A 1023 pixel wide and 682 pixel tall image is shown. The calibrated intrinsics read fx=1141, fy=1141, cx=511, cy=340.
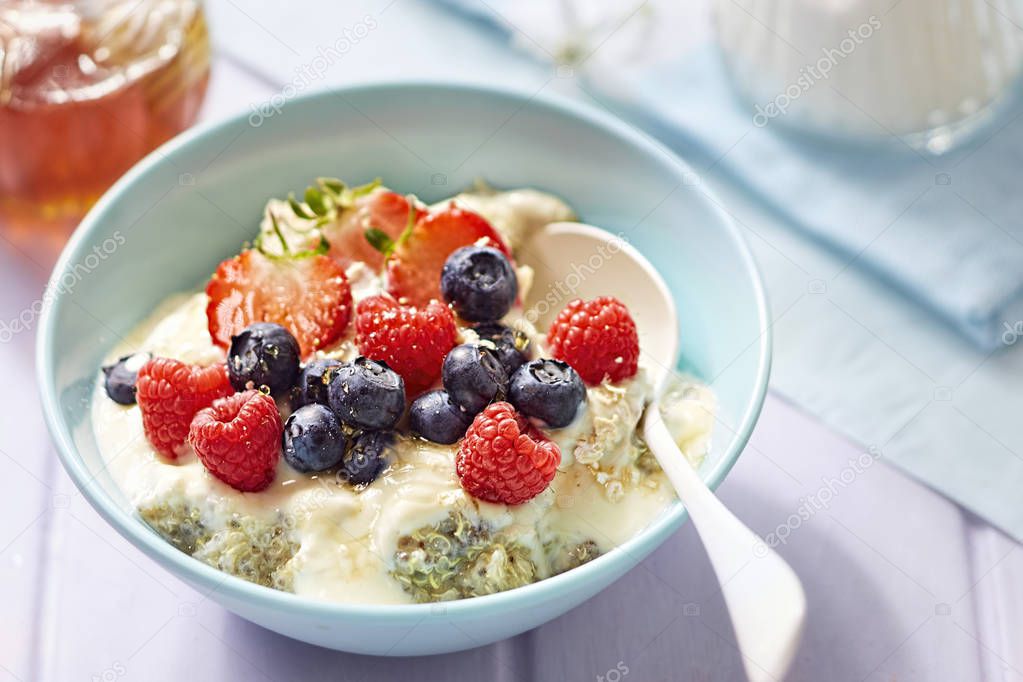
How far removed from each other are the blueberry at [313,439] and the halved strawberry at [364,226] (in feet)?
1.30

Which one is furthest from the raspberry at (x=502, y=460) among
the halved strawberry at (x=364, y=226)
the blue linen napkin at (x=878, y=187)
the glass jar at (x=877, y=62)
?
the glass jar at (x=877, y=62)

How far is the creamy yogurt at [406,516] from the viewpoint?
4.48ft

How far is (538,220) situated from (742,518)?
0.57 m

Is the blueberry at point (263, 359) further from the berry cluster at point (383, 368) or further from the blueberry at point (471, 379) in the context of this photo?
the blueberry at point (471, 379)

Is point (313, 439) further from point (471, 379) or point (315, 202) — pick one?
point (315, 202)

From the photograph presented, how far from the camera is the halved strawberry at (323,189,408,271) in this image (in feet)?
5.70

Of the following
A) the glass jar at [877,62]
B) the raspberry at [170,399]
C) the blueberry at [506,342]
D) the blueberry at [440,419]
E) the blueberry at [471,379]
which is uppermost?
the glass jar at [877,62]

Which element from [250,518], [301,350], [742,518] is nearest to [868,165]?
[742,518]

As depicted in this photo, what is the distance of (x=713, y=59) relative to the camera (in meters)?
2.44

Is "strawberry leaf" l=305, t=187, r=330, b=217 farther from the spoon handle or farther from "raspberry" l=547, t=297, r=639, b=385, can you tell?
the spoon handle

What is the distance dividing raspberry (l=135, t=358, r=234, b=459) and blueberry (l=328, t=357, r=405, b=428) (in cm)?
→ 18

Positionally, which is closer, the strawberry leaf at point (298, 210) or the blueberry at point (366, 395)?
the blueberry at point (366, 395)

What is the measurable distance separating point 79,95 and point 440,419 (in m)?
1.03

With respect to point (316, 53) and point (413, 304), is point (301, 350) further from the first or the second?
point (316, 53)
